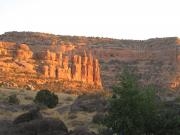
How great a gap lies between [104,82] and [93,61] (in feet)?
22.3

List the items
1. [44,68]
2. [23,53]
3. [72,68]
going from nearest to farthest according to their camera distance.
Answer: [44,68]
[23,53]
[72,68]

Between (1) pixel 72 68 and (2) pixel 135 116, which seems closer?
(2) pixel 135 116

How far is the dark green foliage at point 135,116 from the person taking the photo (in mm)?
25844

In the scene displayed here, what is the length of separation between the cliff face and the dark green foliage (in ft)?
235

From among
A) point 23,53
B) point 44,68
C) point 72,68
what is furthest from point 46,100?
point 72,68

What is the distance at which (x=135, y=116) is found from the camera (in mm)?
26125

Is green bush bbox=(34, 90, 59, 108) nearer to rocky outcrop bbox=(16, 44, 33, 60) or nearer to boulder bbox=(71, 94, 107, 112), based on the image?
boulder bbox=(71, 94, 107, 112)

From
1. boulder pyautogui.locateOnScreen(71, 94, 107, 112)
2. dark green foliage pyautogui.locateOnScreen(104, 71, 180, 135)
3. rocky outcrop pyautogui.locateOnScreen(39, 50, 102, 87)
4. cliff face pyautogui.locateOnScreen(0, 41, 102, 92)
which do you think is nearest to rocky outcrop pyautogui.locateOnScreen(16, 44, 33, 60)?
cliff face pyautogui.locateOnScreen(0, 41, 102, 92)

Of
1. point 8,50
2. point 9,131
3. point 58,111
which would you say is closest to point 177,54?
point 8,50

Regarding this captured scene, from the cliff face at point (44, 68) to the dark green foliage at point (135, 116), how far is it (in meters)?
71.5

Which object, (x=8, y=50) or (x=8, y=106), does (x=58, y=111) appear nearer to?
(x=8, y=106)

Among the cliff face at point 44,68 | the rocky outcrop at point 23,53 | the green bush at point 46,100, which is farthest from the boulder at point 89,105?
the rocky outcrop at point 23,53

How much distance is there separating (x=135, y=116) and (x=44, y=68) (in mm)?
106406

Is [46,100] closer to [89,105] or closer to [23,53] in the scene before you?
[89,105]
